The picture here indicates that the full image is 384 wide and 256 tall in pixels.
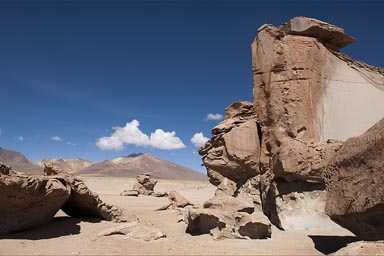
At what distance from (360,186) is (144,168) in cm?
15367

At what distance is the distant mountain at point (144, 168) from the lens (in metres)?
134

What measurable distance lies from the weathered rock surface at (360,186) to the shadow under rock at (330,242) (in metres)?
0.58

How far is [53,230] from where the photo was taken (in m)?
7.65

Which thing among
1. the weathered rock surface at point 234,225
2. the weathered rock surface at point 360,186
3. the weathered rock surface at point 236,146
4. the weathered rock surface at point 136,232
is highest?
the weathered rock surface at point 236,146

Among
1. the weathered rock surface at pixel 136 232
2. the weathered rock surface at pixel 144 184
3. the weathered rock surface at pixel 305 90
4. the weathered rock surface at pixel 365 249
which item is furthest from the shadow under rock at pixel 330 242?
the weathered rock surface at pixel 144 184

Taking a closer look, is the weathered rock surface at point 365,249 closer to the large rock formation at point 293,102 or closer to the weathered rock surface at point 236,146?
the large rock formation at point 293,102

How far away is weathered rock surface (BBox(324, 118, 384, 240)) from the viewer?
16.1 feet

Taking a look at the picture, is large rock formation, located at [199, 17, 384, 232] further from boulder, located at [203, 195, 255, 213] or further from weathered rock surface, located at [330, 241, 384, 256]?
weathered rock surface, located at [330, 241, 384, 256]

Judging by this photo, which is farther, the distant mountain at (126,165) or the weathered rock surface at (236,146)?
the distant mountain at (126,165)

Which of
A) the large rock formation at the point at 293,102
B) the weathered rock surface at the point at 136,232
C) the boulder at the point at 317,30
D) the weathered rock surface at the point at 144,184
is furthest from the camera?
the weathered rock surface at the point at 144,184

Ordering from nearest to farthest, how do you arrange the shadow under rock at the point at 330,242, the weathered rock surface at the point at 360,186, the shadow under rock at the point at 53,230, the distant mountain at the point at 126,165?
the weathered rock surface at the point at 360,186, the shadow under rock at the point at 330,242, the shadow under rock at the point at 53,230, the distant mountain at the point at 126,165

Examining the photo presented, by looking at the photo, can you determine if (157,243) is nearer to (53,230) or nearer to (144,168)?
(53,230)

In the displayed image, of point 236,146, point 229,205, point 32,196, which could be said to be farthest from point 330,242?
point 32,196

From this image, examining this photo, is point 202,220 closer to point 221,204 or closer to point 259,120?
point 221,204
